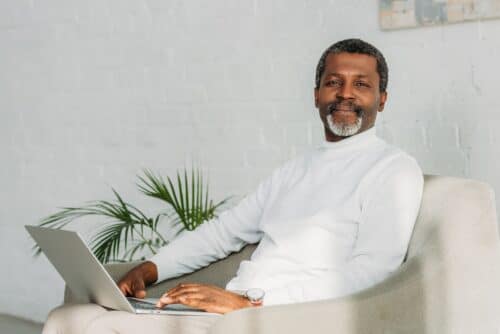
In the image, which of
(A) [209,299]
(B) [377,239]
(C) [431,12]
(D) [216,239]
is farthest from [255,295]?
(C) [431,12]

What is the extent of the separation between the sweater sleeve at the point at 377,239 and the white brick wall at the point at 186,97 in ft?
2.58

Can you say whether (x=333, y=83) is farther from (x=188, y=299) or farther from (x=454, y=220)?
(x=188, y=299)

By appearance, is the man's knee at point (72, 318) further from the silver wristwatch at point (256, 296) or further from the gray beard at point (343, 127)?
the gray beard at point (343, 127)

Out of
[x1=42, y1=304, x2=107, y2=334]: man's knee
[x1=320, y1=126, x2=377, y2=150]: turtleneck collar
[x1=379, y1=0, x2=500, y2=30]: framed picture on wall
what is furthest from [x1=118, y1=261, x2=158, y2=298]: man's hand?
[x1=379, y1=0, x2=500, y2=30]: framed picture on wall

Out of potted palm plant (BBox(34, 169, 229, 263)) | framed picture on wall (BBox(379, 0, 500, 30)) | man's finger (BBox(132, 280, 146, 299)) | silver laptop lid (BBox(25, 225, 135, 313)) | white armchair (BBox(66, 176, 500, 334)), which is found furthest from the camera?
potted palm plant (BBox(34, 169, 229, 263))

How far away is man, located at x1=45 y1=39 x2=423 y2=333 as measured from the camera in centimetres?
231

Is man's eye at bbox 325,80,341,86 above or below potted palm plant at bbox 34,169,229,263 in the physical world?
above

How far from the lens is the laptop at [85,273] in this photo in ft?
7.27

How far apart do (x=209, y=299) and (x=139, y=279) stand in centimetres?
43

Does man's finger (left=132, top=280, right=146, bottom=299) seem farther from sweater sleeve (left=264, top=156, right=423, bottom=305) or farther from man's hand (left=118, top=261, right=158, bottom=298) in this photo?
sweater sleeve (left=264, top=156, right=423, bottom=305)

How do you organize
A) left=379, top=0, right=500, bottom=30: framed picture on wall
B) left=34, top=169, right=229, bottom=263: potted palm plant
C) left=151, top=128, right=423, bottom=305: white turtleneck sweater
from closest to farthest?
left=151, top=128, right=423, bottom=305: white turtleneck sweater
left=379, top=0, right=500, bottom=30: framed picture on wall
left=34, top=169, right=229, bottom=263: potted palm plant

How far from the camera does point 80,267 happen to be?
7.58ft

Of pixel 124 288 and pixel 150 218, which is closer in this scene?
pixel 124 288

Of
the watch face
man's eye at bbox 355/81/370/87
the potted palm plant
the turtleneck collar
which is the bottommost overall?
the potted palm plant
